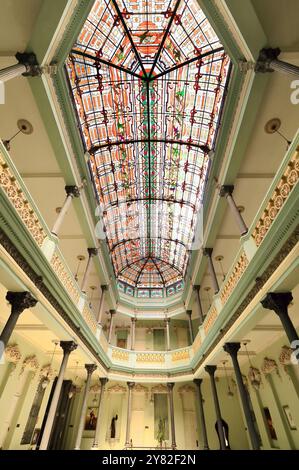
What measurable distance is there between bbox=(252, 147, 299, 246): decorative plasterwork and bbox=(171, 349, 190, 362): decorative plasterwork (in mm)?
9936

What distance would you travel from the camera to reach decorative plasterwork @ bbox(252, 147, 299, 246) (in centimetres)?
417

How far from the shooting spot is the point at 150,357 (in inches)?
548

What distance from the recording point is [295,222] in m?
4.24

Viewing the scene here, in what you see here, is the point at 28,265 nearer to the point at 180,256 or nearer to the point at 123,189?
the point at 123,189

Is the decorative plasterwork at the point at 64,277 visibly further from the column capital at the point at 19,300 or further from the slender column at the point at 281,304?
the slender column at the point at 281,304

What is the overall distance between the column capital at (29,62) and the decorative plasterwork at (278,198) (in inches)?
225

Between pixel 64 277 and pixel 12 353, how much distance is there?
13.3 feet

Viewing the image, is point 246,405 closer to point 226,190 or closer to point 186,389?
point 226,190

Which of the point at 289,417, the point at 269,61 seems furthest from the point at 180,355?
the point at 269,61

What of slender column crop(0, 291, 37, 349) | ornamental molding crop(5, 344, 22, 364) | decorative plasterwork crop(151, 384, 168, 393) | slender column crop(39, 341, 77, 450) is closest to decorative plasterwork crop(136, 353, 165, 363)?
decorative plasterwork crop(151, 384, 168, 393)

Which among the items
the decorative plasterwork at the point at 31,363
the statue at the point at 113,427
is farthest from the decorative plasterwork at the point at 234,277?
the statue at the point at 113,427

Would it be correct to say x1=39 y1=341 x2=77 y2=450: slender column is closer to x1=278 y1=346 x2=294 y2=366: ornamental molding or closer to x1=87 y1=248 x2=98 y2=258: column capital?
x1=87 y1=248 x2=98 y2=258: column capital

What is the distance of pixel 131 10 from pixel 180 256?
1266 centimetres

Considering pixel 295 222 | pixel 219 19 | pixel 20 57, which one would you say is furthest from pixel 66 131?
pixel 295 222
